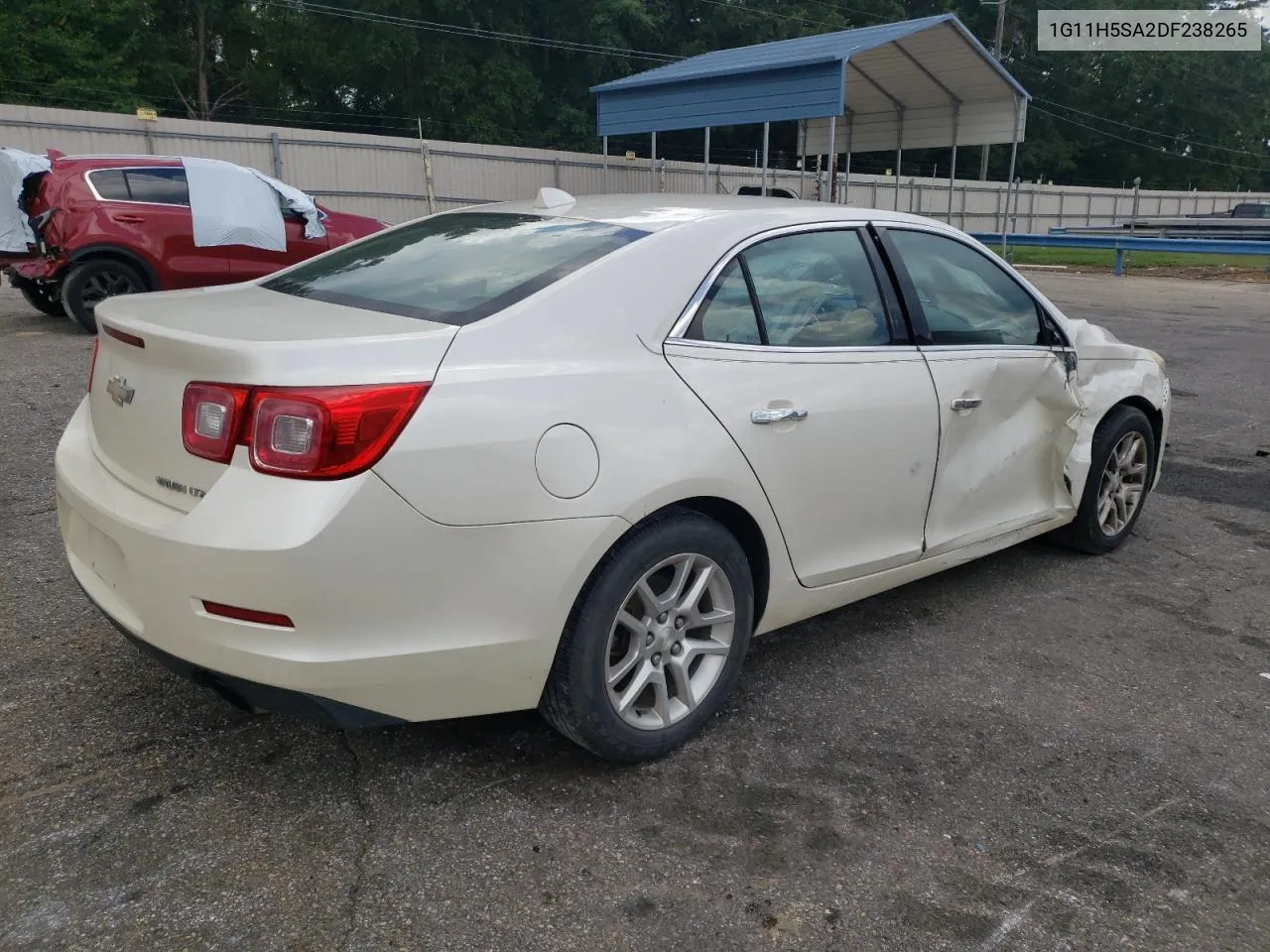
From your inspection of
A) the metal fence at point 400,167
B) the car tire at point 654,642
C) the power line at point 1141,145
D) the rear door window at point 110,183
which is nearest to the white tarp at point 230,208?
the rear door window at point 110,183

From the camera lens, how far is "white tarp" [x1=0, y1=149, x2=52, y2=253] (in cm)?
952

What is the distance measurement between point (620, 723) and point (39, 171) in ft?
30.8

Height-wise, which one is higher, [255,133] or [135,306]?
[255,133]

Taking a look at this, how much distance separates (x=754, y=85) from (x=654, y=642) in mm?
15711

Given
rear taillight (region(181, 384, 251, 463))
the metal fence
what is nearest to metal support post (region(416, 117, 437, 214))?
the metal fence

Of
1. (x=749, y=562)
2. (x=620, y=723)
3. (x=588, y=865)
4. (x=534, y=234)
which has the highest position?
(x=534, y=234)

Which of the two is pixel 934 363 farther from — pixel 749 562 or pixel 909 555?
pixel 749 562

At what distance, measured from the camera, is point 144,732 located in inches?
118

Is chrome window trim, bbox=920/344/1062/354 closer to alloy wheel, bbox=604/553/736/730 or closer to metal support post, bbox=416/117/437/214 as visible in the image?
alloy wheel, bbox=604/553/736/730

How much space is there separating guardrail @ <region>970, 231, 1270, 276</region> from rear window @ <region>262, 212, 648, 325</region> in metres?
16.4

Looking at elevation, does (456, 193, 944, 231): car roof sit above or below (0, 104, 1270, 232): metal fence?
below

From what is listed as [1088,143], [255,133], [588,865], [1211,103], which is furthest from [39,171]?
[1211,103]

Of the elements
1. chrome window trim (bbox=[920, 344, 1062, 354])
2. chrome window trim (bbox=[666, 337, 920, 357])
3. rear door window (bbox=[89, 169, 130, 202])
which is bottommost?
chrome window trim (bbox=[920, 344, 1062, 354])

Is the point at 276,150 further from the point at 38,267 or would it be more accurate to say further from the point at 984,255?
the point at 984,255
